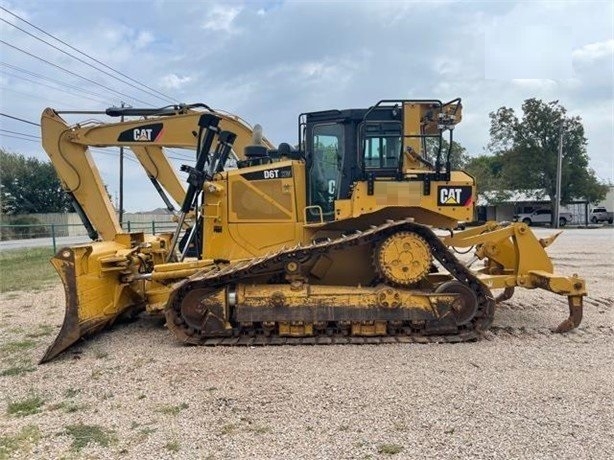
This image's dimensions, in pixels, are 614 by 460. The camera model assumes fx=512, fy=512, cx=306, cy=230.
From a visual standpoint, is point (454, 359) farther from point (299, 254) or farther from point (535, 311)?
point (535, 311)

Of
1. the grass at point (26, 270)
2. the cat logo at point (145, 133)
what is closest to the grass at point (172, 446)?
the cat logo at point (145, 133)

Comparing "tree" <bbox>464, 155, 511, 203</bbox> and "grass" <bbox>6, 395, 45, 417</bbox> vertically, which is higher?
"tree" <bbox>464, 155, 511, 203</bbox>

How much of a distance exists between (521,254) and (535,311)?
156cm

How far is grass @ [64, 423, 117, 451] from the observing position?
386 cm

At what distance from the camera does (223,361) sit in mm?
5637

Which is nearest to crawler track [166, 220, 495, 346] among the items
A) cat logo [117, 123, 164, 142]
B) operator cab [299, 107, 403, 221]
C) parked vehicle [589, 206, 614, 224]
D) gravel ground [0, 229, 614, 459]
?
gravel ground [0, 229, 614, 459]

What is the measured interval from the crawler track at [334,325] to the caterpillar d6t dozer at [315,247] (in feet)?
0.06

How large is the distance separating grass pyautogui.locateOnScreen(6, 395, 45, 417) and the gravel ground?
0.03 m

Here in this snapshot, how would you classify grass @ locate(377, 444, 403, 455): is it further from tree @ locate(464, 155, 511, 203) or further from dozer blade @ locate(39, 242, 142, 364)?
tree @ locate(464, 155, 511, 203)

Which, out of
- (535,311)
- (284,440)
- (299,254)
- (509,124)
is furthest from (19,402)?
(509,124)

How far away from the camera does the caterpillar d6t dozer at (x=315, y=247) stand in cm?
636

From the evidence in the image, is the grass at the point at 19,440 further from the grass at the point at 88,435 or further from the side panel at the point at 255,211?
the side panel at the point at 255,211

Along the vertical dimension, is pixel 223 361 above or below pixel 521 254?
below

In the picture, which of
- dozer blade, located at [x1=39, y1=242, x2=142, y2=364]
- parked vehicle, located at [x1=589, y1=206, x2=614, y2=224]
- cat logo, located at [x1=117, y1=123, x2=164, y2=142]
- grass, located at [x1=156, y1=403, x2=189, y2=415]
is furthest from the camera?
parked vehicle, located at [x1=589, y1=206, x2=614, y2=224]
